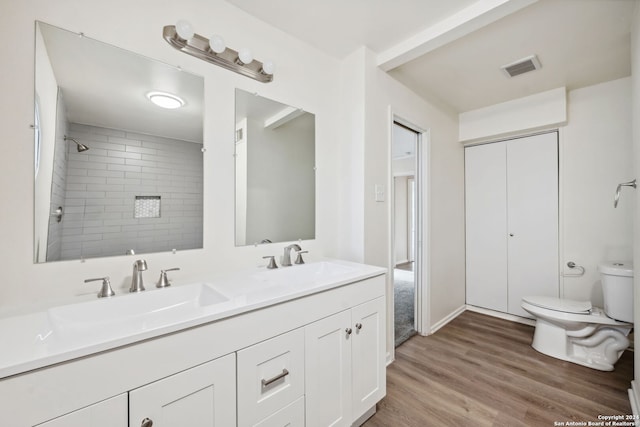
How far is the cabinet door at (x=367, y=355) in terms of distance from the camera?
1394mm

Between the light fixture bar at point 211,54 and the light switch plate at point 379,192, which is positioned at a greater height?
the light fixture bar at point 211,54

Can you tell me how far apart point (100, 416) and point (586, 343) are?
3.07m

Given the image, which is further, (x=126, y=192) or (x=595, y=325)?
(x=595, y=325)

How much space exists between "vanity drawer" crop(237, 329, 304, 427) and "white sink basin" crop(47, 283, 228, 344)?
255 mm

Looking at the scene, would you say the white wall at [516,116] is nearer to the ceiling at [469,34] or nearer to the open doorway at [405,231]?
the ceiling at [469,34]

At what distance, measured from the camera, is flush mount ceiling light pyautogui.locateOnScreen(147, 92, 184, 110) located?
4.21ft

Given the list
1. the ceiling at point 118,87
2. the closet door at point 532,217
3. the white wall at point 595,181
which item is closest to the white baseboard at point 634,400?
the white wall at point 595,181

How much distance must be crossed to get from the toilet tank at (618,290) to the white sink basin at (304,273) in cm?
212

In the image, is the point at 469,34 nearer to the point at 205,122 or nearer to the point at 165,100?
the point at 205,122

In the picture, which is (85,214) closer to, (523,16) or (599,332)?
(523,16)

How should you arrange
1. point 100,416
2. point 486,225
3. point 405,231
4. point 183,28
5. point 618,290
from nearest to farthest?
point 100,416 → point 183,28 → point 618,290 → point 486,225 → point 405,231

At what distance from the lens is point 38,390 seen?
2.00 ft

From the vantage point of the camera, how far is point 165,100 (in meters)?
1.31

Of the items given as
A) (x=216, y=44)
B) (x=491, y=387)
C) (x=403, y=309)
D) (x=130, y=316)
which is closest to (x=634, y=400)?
(x=491, y=387)
